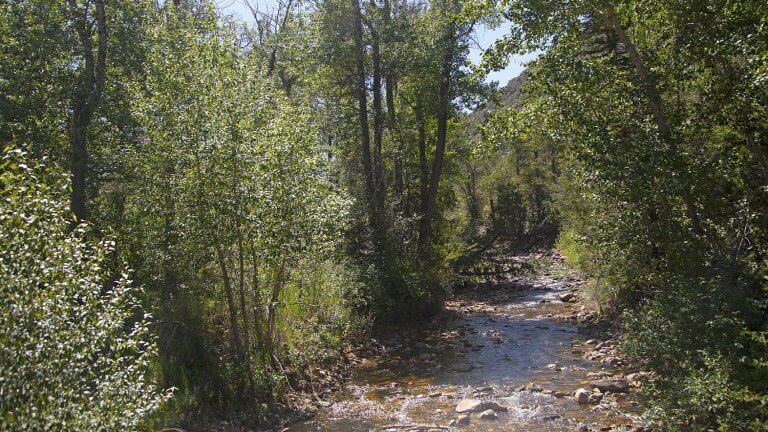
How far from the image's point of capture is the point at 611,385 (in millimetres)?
9070

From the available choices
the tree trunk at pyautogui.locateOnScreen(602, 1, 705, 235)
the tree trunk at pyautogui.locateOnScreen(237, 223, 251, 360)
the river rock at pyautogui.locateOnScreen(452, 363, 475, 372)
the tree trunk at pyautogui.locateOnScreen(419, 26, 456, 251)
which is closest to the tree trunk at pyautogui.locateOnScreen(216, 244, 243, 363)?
the tree trunk at pyautogui.locateOnScreen(237, 223, 251, 360)

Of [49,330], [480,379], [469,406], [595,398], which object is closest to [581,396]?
[595,398]

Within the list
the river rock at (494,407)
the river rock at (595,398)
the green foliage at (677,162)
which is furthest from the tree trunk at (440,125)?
the river rock at (595,398)

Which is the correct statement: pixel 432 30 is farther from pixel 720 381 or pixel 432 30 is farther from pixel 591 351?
pixel 720 381

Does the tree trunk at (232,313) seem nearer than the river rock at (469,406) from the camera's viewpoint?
No

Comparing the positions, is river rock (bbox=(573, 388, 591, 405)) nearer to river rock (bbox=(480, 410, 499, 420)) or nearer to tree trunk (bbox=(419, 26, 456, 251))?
river rock (bbox=(480, 410, 499, 420))

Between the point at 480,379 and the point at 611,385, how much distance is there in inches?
96.5

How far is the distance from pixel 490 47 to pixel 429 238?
9.33 meters

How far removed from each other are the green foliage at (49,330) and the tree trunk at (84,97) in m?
6.79

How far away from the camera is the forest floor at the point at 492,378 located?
8281mm

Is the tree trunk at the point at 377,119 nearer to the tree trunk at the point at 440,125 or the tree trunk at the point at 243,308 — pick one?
the tree trunk at the point at 440,125

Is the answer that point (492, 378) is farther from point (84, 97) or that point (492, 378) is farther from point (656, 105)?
point (84, 97)

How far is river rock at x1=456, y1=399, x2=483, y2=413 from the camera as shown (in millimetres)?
8672

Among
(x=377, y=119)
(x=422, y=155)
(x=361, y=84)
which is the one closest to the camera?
(x=361, y=84)
